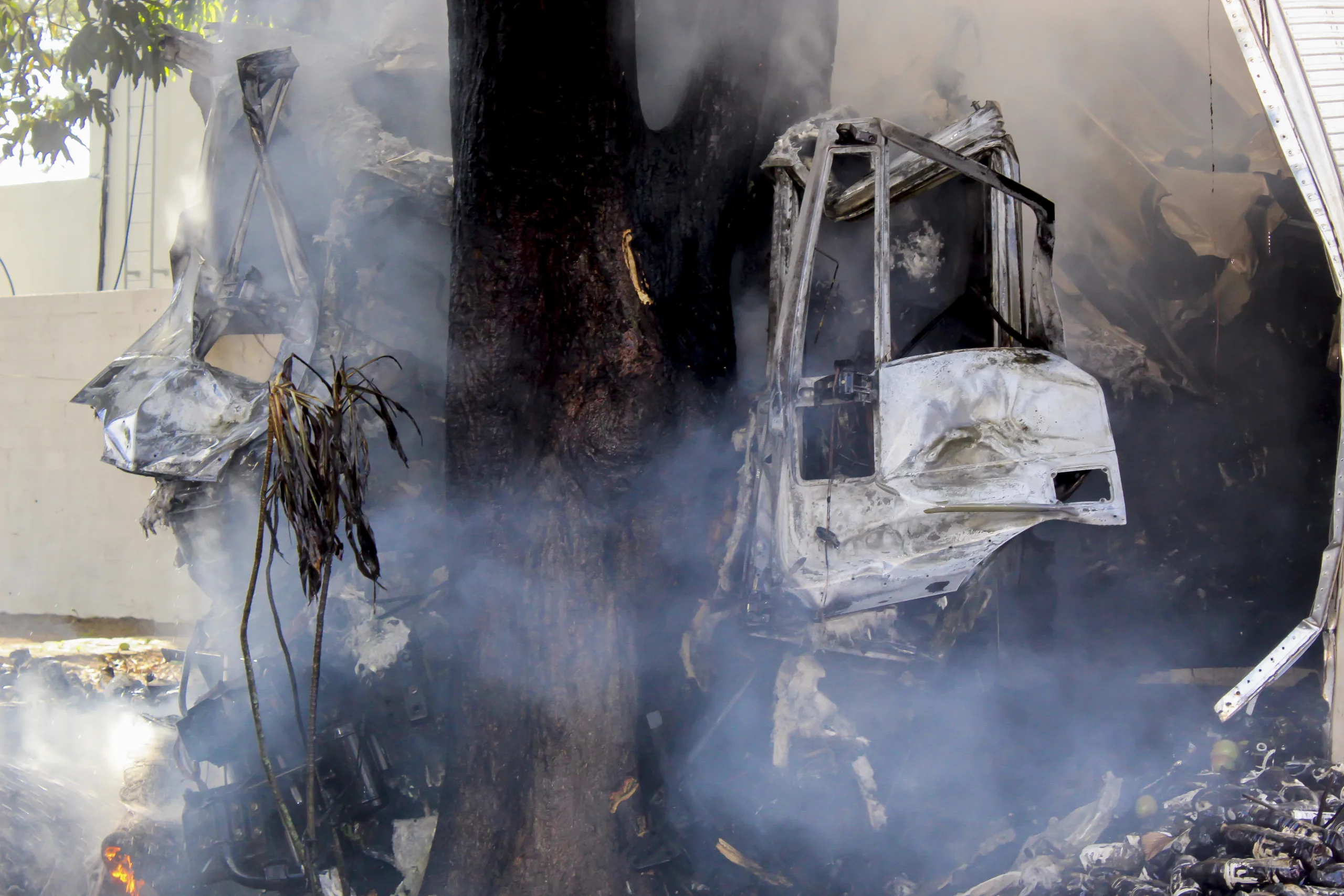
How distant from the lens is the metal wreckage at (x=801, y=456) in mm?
3436

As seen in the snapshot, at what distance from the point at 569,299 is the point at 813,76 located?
2.31 m

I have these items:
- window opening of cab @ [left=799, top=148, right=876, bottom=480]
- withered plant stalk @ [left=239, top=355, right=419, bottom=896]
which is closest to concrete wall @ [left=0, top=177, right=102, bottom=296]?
withered plant stalk @ [left=239, top=355, right=419, bottom=896]

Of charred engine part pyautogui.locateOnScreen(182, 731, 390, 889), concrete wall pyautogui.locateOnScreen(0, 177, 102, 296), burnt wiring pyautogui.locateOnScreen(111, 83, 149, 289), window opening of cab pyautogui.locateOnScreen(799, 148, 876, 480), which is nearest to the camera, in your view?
charred engine part pyautogui.locateOnScreen(182, 731, 390, 889)

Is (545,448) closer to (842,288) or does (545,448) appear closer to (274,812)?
(842,288)

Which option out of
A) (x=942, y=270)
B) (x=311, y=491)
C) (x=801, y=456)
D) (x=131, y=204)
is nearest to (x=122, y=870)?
(x=311, y=491)

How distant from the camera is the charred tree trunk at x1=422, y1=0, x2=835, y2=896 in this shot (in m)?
3.58

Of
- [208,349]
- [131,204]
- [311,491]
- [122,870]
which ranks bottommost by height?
[122,870]

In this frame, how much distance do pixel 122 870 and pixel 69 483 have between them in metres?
4.69

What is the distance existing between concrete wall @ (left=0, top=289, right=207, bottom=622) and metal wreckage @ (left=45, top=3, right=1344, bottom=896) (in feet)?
8.37

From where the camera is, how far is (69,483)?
7812mm

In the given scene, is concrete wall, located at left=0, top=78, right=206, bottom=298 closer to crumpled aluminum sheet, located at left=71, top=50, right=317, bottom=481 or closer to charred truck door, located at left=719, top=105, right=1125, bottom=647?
crumpled aluminum sheet, located at left=71, top=50, right=317, bottom=481

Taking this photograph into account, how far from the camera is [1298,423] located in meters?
4.86

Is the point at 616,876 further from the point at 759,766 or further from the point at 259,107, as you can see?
the point at 259,107

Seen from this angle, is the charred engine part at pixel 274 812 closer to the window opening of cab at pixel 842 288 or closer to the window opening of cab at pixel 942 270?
the window opening of cab at pixel 842 288
